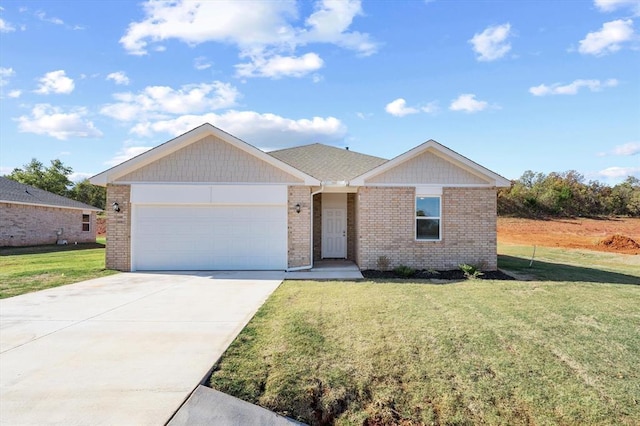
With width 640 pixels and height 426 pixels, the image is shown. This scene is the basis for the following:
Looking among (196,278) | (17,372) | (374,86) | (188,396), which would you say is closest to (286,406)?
(188,396)

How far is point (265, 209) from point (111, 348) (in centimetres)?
787

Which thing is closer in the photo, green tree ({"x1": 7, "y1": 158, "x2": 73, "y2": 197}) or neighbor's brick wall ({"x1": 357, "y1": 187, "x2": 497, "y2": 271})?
neighbor's brick wall ({"x1": 357, "y1": 187, "x2": 497, "y2": 271})

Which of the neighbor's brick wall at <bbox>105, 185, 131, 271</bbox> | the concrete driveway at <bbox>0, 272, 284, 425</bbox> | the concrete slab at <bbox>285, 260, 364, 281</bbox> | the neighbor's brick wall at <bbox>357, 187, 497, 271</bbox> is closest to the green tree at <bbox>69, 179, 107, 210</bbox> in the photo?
the neighbor's brick wall at <bbox>105, 185, 131, 271</bbox>

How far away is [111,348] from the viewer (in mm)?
5059

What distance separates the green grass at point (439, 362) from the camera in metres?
3.82

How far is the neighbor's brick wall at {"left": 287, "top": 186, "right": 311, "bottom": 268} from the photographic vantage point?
12531 millimetres

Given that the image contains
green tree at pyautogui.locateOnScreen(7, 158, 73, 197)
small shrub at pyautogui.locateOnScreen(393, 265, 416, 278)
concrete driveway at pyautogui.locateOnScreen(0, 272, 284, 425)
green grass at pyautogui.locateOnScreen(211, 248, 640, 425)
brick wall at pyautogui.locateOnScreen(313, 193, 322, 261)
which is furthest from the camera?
green tree at pyautogui.locateOnScreen(7, 158, 73, 197)

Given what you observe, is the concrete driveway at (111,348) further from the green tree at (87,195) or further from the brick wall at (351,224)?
the green tree at (87,195)

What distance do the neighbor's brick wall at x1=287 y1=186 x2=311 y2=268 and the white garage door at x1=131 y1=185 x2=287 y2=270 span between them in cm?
21

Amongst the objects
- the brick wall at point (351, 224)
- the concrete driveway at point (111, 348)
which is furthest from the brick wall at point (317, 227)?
the concrete driveway at point (111, 348)

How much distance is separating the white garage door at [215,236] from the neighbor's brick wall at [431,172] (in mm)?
4188

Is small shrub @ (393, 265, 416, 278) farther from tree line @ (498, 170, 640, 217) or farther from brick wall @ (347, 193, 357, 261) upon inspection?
tree line @ (498, 170, 640, 217)

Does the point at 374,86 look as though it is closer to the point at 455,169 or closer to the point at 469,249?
the point at 455,169

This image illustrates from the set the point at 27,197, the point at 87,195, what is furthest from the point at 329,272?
the point at 87,195
